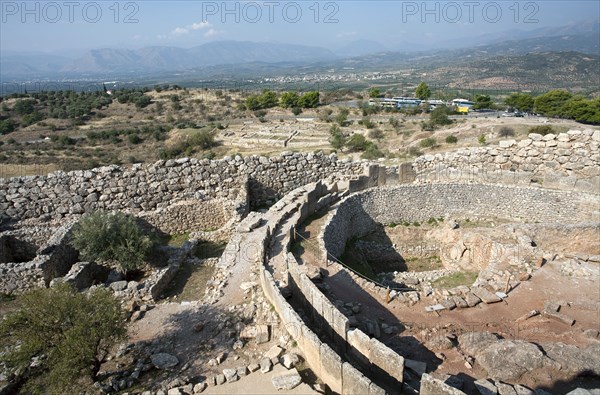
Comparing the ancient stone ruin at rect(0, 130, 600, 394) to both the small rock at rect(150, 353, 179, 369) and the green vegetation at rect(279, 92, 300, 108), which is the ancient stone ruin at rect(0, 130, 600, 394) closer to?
the small rock at rect(150, 353, 179, 369)

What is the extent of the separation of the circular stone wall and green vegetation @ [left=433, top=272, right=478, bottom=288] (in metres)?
3.61

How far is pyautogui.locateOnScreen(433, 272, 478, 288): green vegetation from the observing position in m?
12.8

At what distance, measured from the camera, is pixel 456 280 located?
43.1 feet

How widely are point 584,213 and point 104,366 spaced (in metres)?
17.1

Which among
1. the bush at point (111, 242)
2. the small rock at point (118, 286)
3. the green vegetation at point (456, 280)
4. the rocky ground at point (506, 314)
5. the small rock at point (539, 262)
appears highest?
the bush at point (111, 242)

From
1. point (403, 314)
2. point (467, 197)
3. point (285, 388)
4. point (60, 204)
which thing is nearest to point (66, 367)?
point (285, 388)

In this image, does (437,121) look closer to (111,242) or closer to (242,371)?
(111,242)

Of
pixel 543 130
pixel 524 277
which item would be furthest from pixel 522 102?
pixel 524 277

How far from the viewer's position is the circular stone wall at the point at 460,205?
15242 mm

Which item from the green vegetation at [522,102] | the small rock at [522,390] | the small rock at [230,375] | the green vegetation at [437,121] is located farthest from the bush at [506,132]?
the small rock at [230,375]

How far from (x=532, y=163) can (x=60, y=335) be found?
1854cm

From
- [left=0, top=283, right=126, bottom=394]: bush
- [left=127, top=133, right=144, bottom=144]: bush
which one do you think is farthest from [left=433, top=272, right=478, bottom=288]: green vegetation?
[left=127, top=133, right=144, bottom=144]: bush

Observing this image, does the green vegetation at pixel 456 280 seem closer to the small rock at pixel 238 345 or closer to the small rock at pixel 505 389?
the small rock at pixel 505 389

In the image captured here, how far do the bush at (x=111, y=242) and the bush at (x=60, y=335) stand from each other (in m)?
4.29
